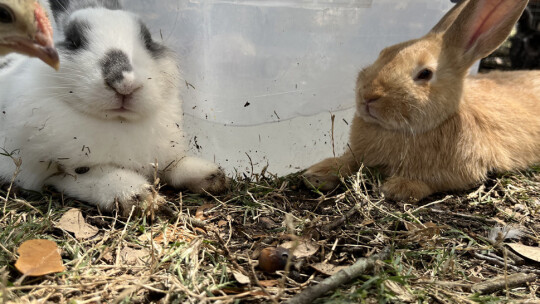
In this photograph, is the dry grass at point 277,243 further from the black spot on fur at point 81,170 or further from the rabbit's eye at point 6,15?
the rabbit's eye at point 6,15

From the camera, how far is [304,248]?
1.61 meters

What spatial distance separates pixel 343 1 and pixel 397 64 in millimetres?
877

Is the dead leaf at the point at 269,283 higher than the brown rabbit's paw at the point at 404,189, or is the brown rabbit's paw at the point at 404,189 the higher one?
the brown rabbit's paw at the point at 404,189

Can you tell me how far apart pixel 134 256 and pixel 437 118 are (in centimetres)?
153

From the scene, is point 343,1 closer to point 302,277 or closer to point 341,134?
point 341,134

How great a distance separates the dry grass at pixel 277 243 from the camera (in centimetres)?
134

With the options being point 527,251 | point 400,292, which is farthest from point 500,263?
point 400,292

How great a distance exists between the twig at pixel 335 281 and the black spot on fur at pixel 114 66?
110 cm

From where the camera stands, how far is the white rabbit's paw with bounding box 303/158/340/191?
88.7 inches

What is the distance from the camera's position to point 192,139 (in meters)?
2.56

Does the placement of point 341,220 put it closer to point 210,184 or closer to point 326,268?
point 326,268

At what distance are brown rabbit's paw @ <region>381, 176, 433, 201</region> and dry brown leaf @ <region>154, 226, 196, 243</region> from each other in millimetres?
971

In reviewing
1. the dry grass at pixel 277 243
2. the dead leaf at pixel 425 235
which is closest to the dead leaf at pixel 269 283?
the dry grass at pixel 277 243

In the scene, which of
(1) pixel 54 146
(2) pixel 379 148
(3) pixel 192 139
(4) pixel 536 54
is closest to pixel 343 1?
(2) pixel 379 148
